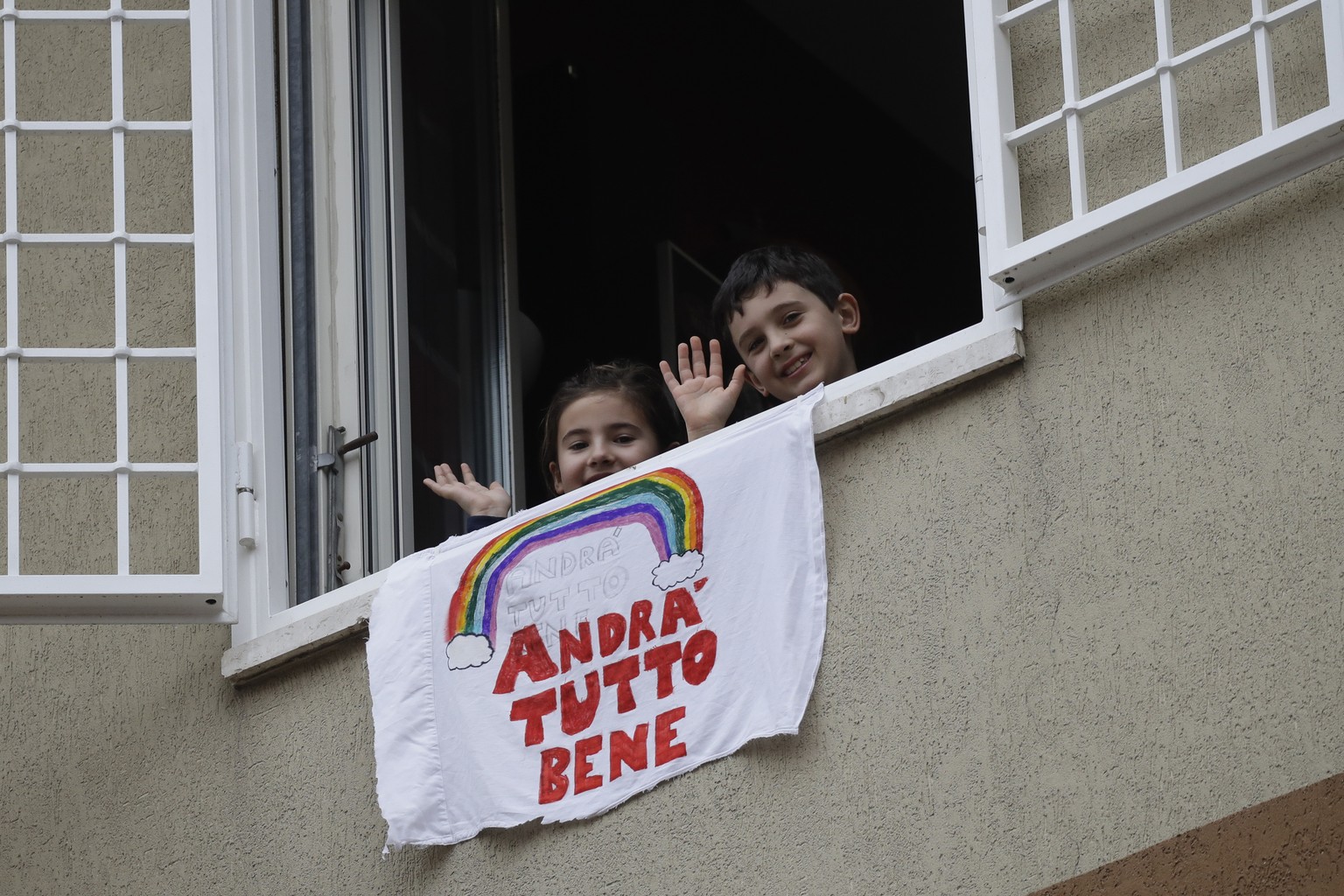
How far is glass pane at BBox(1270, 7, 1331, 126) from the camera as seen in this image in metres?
3.67

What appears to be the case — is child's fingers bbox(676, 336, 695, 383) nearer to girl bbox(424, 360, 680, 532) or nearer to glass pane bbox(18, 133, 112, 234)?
girl bbox(424, 360, 680, 532)

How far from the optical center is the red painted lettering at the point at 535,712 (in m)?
4.17

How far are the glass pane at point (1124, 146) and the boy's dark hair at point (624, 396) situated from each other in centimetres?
136

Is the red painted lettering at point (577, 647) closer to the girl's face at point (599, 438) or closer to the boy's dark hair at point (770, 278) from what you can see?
the girl's face at point (599, 438)

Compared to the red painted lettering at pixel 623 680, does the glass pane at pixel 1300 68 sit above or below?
above

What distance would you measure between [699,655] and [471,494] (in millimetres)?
1035

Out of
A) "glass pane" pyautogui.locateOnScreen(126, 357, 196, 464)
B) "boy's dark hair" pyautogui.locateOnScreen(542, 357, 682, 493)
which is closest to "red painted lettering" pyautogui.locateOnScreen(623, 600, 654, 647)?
"boy's dark hair" pyautogui.locateOnScreen(542, 357, 682, 493)

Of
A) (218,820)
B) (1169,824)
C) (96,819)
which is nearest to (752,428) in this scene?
(1169,824)

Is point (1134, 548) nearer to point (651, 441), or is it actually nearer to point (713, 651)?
point (713, 651)

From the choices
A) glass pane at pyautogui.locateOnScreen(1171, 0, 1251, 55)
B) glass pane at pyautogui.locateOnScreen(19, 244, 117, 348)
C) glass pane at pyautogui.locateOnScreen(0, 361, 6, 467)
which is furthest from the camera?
glass pane at pyautogui.locateOnScreen(19, 244, 117, 348)

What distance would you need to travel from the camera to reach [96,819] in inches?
188

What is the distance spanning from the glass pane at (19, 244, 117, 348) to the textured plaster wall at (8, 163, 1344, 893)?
5.50 ft

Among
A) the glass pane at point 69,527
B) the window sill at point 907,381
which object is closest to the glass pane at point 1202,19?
the window sill at point 907,381

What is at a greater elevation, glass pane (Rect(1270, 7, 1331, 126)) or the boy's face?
glass pane (Rect(1270, 7, 1331, 126))
